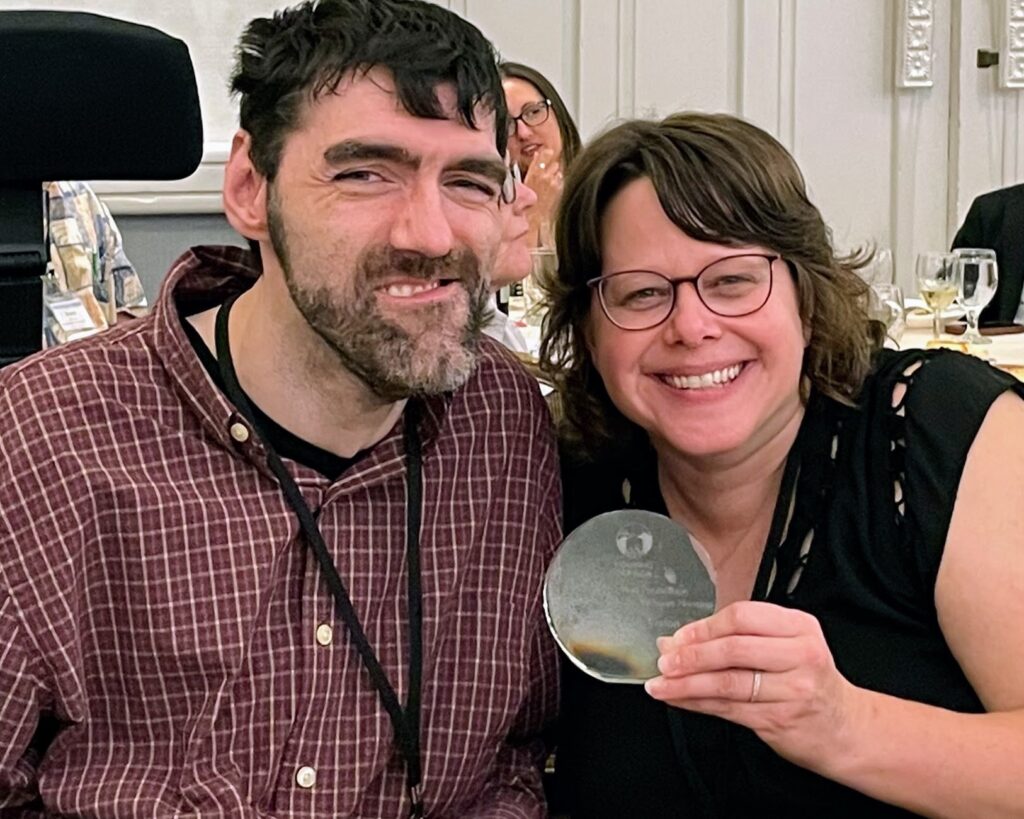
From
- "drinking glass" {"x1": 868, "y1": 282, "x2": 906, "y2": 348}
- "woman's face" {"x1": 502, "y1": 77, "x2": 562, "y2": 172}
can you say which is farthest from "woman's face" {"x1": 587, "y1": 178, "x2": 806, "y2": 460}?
"woman's face" {"x1": 502, "y1": 77, "x2": 562, "y2": 172}

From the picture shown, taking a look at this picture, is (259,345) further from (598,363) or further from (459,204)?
(598,363)

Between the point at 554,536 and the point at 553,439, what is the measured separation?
12 cm

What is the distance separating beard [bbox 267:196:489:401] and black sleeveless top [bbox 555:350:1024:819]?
0.39 m

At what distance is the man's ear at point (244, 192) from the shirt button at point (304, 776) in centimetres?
53

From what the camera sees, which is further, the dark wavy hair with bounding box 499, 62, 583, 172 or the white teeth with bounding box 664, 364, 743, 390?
the dark wavy hair with bounding box 499, 62, 583, 172

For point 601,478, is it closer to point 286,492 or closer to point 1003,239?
point 286,492

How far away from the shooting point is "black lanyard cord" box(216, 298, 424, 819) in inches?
53.3

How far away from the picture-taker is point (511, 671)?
1.46 meters

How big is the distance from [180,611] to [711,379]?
0.57m

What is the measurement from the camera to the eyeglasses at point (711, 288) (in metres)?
1.42

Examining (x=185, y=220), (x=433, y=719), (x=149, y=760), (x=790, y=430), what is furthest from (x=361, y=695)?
(x=185, y=220)

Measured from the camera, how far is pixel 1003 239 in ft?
14.0

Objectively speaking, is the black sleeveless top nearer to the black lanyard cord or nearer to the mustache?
the black lanyard cord

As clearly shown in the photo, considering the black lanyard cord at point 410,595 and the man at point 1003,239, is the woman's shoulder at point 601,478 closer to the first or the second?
the black lanyard cord at point 410,595
